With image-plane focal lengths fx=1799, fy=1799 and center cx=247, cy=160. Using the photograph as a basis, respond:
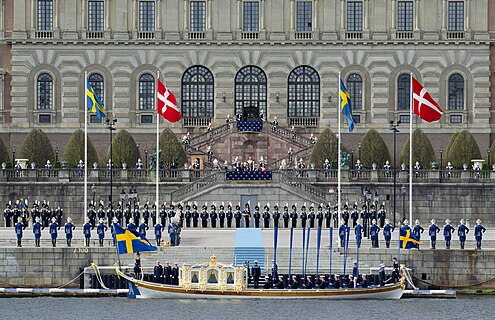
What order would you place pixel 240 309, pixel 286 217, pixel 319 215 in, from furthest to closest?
1. pixel 286 217
2. pixel 319 215
3. pixel 240 309

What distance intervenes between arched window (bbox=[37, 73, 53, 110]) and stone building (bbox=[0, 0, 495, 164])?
7cm

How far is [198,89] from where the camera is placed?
130750 millimetres

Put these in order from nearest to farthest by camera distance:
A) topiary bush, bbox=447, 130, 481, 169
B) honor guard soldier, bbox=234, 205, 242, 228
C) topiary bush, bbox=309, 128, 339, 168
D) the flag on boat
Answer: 1. the flag on boat
2. honor guard soldier, bbox=234, 205, 242, 228
3. topiary bush, bbox=447, 130, 481, 169
4. topiary bush, bbox=309, 128, 339, 168

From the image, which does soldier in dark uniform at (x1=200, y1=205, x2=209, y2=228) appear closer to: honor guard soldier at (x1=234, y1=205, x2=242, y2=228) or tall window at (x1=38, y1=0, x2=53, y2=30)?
honor guard soldier at (x1=234, y1=205, x2=242, y2=228)

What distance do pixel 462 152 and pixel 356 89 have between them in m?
16.5

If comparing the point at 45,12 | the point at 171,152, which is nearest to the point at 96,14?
the point at 45,12

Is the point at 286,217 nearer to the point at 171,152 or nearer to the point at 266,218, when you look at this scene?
the point at 266,218

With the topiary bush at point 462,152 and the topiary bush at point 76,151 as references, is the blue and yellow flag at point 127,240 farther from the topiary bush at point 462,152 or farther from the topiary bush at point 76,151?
the topiary bush at point 462,152

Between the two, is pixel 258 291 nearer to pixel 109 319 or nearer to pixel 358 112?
pixel 109 319

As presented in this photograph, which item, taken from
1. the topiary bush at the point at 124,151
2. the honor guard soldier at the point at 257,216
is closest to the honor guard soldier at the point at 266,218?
the honor guard soldier at the point at 257,216

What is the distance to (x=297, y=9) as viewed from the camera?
429 feet

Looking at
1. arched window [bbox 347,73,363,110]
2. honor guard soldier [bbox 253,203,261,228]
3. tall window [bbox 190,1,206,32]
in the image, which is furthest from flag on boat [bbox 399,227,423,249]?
tall window [bbox 190,1,206,32]

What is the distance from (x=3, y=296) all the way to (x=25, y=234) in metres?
11.5

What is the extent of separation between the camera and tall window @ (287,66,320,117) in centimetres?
13050
